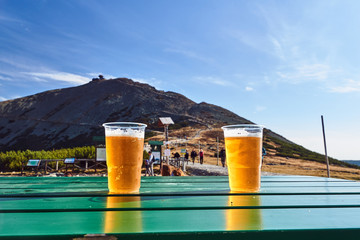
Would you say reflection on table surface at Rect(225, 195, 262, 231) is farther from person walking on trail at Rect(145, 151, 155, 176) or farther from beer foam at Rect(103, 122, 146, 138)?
person walking on trail at Rect(145, 151, 155, 176)

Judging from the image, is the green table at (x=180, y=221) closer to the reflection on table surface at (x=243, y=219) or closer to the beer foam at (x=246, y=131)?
the reflection on table surface at (x=243, y=219)

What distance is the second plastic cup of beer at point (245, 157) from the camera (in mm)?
1321

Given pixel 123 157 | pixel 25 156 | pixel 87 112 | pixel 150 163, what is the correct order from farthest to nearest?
pixel 87 112 → pixel 25 156 → pixel 150 163 → pixel 123 157

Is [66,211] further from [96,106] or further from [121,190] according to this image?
[96,106]

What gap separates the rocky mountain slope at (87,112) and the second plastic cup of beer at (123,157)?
53.4 m

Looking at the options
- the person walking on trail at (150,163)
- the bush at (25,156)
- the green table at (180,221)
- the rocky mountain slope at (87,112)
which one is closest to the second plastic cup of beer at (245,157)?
the green table at (180,221)


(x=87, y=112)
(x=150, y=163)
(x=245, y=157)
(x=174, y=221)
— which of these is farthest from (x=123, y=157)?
(x=87, y=112)

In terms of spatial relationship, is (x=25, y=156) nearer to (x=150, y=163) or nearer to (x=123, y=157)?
(x=150, y=163)

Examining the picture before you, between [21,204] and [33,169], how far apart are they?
16.8 meters

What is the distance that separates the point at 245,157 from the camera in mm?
1317

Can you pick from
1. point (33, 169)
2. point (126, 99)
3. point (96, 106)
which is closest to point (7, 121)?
point (96, 106)

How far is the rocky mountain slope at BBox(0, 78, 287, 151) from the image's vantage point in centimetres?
6506

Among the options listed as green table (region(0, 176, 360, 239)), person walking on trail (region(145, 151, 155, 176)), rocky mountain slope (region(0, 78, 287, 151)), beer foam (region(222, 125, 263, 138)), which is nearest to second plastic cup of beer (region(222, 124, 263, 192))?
beer foam (region(222, 125, 263, 138))

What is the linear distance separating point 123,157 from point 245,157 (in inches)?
20.8
